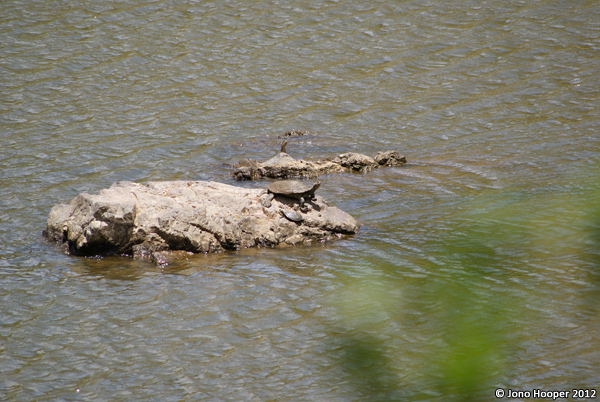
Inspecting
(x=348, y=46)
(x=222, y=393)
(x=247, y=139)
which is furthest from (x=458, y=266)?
(x=348, y=46)

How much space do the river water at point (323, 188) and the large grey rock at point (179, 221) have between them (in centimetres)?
30

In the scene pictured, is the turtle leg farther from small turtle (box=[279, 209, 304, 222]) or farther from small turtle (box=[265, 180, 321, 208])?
small turtle (box=[279, 209, 304, 222])

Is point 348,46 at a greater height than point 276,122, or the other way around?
point 348,46

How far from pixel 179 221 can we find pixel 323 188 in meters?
3.14

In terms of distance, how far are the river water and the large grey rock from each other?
30cm

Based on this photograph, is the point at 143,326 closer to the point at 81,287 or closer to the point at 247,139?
the point at 81,287

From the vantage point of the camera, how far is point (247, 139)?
42.8 feet

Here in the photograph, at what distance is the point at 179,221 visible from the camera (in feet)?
24.7

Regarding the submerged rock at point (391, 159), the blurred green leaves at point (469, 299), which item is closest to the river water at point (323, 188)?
the blurred green leaves at point (469, 299)

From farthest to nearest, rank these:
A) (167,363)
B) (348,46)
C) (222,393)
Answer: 1. (348,46)
2. (167,363)
3. (222,393)

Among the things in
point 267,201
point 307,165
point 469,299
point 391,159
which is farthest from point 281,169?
point 469,299

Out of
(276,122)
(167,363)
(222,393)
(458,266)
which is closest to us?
(222,393)

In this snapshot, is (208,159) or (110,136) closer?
(208,159)

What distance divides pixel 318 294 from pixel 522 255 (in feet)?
7.99
